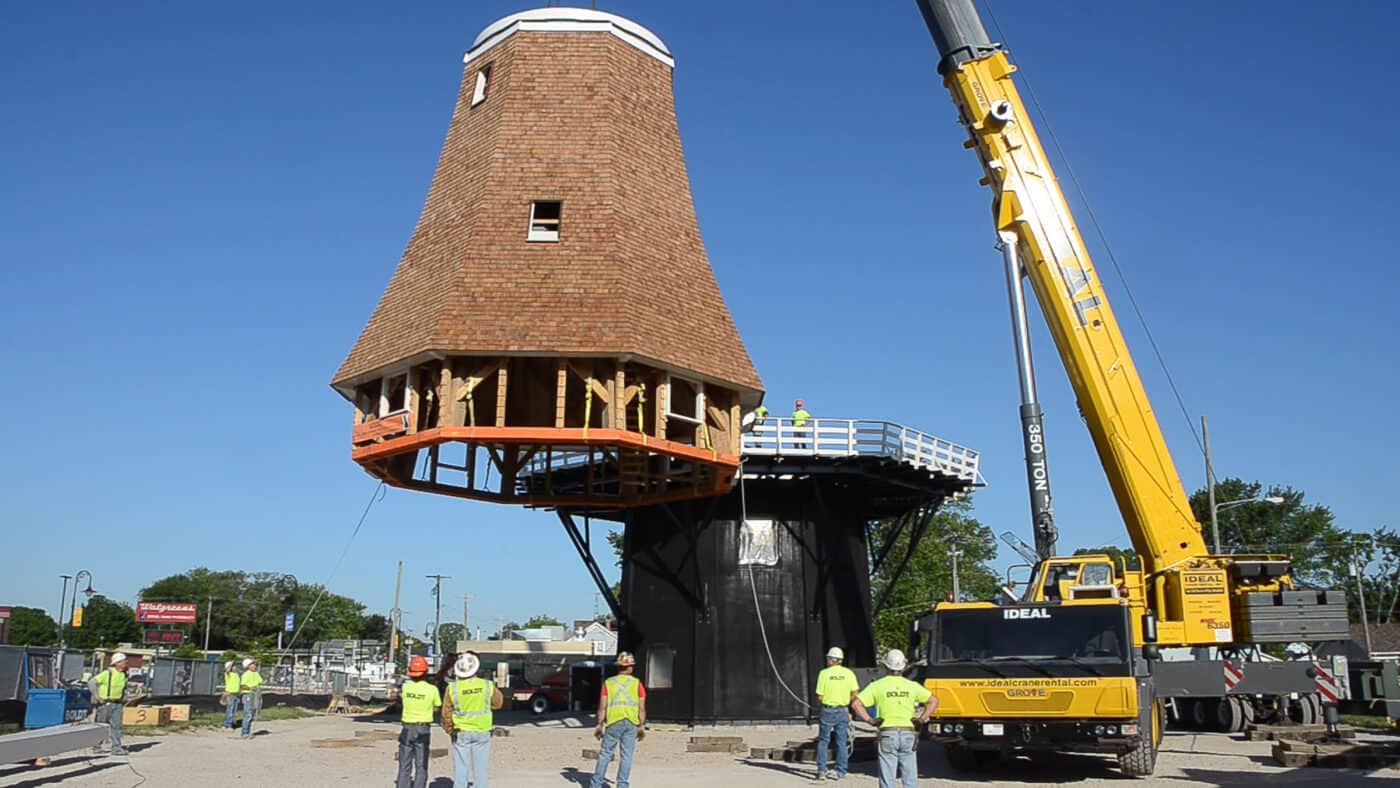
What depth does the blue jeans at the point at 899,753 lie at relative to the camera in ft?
30.2

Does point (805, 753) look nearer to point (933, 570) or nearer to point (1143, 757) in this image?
point (1143, 757)

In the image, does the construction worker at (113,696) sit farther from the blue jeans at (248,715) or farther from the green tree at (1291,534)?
the green tree at (1291,534)

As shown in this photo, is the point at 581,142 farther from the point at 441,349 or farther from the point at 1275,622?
the point at 1275,622

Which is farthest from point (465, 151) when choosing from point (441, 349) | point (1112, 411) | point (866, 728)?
point (866, 728)

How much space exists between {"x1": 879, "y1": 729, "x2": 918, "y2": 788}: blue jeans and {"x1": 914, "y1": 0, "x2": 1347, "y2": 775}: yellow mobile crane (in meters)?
3.28

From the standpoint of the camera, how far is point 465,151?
798 inches

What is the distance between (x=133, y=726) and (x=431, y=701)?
588 inches

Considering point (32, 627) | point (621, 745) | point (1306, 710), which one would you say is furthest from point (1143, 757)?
point (32, 627)

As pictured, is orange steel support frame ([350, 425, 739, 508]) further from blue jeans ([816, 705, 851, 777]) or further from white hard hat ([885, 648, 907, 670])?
white hard hat ([885, 648, 907, 670])

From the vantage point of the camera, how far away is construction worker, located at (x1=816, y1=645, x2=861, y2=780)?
43.0 ft

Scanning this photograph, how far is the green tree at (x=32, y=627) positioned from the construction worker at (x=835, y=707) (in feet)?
350

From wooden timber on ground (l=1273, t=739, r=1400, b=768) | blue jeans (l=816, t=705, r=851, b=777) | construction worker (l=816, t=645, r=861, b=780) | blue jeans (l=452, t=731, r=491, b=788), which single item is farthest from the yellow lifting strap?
wooden timber on ground (l=1273, t=739, r=1400, b=768)

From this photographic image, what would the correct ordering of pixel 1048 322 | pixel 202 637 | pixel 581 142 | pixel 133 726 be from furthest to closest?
pixel 202 637, pixel 133 726, pixel 581 142, pixel 1048 322

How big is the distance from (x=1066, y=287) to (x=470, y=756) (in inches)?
469
